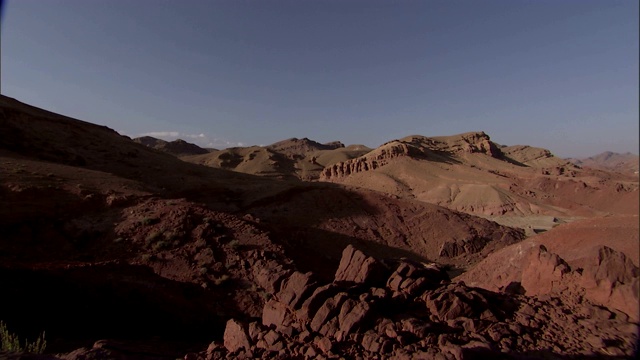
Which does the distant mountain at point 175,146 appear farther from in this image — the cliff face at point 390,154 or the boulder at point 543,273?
the boulder at point 543,273

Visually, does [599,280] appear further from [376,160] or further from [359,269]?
[376,160]

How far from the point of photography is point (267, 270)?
11102 millimetres

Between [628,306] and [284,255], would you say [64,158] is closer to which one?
[284,255]

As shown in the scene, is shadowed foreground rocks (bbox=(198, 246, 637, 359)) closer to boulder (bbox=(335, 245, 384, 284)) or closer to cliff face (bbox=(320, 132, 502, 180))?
boulder (bbox=(335, 245, 384, 284))

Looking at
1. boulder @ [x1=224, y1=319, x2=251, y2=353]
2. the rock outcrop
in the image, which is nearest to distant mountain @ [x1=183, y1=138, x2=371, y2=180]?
boulder @ [x1=224, y1=319, x2=251, y2=353]

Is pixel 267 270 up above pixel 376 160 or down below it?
below

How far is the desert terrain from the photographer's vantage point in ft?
21.3

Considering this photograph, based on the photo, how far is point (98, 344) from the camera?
8.12 m

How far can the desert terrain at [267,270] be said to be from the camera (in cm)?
648

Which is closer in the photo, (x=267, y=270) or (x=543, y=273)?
(x=543, y=273)

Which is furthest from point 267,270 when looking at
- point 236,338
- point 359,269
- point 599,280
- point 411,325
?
point 599,280

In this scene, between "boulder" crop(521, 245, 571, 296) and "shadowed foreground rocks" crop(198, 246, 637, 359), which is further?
"boulder" crop(521, 245, 571, 296)

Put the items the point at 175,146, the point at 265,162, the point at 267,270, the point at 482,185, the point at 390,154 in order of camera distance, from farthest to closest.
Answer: the point at 175,146, the point at 265,162, the point at 390,154, the point at 482,185, the point at 267,270

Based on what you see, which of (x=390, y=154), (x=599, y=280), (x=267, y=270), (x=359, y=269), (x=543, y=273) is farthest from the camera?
(x=390, y=154)
